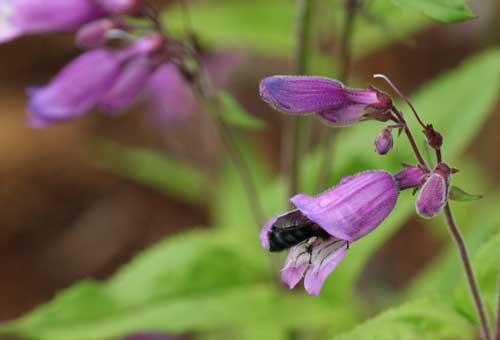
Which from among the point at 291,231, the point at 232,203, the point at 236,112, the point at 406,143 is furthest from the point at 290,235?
the point at 232,203

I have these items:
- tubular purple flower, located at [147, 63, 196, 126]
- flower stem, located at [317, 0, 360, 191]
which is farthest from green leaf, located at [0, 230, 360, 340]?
tubular purple flower, located at [147, 63, 196, 126]

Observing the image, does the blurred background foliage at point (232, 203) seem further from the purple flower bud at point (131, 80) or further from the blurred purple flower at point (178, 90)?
the purple flower bud at point (131, 80)

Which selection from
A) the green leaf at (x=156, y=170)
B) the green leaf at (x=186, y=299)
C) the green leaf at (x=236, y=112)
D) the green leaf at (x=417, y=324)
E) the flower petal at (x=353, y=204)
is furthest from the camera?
the green leaf at (x=156, y=170)

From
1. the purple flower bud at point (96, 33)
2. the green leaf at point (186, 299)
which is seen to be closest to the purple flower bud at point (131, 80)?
the purple flower bud at point (96, 33)

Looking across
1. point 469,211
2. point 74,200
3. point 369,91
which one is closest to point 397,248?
point 469,211

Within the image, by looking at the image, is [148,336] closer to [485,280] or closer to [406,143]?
[406,143]

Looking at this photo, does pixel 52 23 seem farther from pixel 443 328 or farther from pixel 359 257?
pixel 443 328

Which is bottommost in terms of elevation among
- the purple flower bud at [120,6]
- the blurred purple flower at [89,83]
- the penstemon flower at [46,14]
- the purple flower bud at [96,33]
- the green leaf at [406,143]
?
the green leaf at [406,143]
